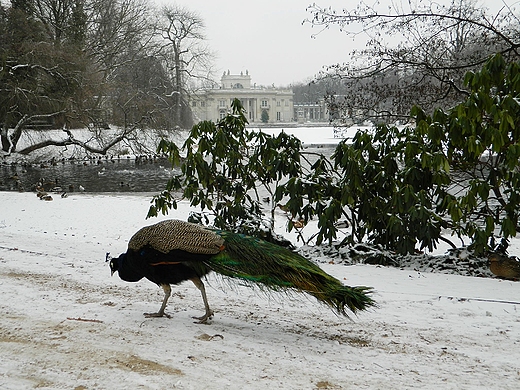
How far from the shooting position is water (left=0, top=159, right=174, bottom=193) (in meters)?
21.3

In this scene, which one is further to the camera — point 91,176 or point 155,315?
point 91,176

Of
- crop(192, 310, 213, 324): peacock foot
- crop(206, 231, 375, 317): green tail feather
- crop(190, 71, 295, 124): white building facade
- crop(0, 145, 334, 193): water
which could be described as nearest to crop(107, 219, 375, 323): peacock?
crop(206, 231, 375, 317): green tail feather

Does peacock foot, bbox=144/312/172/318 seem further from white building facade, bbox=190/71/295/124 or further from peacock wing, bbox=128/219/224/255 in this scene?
white building facade, bbox=190/71/295/124

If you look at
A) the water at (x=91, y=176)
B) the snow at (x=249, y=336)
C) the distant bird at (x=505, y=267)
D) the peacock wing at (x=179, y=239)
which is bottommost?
the water at (x=91, y=176)

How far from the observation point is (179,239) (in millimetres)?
4469

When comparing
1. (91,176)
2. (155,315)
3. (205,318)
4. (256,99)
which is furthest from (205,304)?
(256,99)

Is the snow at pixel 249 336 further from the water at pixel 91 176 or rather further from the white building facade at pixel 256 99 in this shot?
the white building facade at pixel 256 99

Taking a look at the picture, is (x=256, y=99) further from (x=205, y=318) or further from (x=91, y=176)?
(x=205, y=318)

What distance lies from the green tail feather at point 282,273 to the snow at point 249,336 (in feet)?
1.20

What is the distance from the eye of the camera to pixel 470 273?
742 centimetres

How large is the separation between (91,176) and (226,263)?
75.5 ft

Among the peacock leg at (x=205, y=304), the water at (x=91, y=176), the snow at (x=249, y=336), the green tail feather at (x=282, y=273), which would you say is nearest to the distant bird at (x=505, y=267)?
the snow at (x=249, y=336)

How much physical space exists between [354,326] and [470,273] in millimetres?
3361

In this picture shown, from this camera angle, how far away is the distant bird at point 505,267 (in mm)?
7082
